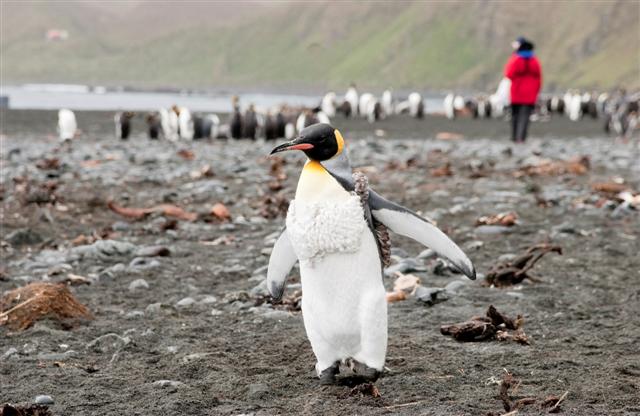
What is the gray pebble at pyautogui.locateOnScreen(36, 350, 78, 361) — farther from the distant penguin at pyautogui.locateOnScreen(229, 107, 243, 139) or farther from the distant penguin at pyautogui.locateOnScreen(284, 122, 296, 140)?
the distant penguin at pyautogui.locateOnScreen(284, 122, 296, 140)

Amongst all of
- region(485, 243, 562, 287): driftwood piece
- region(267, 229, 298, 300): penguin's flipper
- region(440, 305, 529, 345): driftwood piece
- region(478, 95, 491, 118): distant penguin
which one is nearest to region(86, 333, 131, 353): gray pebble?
region(267, 229, 298, 300): penguin's flipper

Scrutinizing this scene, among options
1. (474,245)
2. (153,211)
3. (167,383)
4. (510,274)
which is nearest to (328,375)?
(167,383)

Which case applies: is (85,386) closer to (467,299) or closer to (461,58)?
(467,299)

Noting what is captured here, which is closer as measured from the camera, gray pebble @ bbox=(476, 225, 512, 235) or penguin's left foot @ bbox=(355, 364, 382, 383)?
penguin's left foot @ bbox=(355, 364, 382, 383)

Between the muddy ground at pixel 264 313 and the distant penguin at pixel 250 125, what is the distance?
40.8 ft

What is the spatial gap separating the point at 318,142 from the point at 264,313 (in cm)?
156

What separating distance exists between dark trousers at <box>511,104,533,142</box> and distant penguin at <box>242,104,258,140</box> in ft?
27.5

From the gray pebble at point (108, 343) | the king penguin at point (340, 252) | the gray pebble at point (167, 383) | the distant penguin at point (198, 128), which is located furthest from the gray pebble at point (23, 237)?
the distant penguin at point (198, 128)

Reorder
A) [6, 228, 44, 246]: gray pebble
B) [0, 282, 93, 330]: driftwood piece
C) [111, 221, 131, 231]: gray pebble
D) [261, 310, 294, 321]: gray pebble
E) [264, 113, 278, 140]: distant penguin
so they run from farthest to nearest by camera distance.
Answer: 1. [264, 113, 278, 140]: distant penguin
2. [111, 221, 131, 231]: gray pebble
3. [6, 228, 44, 246]: gray pebble
4. [261, 310, 294, 321]: gray pebble
5. [0, 282, 93, 330]: driftwood piece

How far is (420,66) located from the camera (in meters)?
160

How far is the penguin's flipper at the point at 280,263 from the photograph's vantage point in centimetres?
386

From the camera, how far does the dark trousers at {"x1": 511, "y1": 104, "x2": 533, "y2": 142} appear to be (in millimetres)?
14661

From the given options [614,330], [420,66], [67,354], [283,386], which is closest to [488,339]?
[614,330]

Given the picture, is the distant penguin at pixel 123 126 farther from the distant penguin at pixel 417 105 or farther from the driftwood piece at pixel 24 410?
the distant penguin at pixel 417 105
